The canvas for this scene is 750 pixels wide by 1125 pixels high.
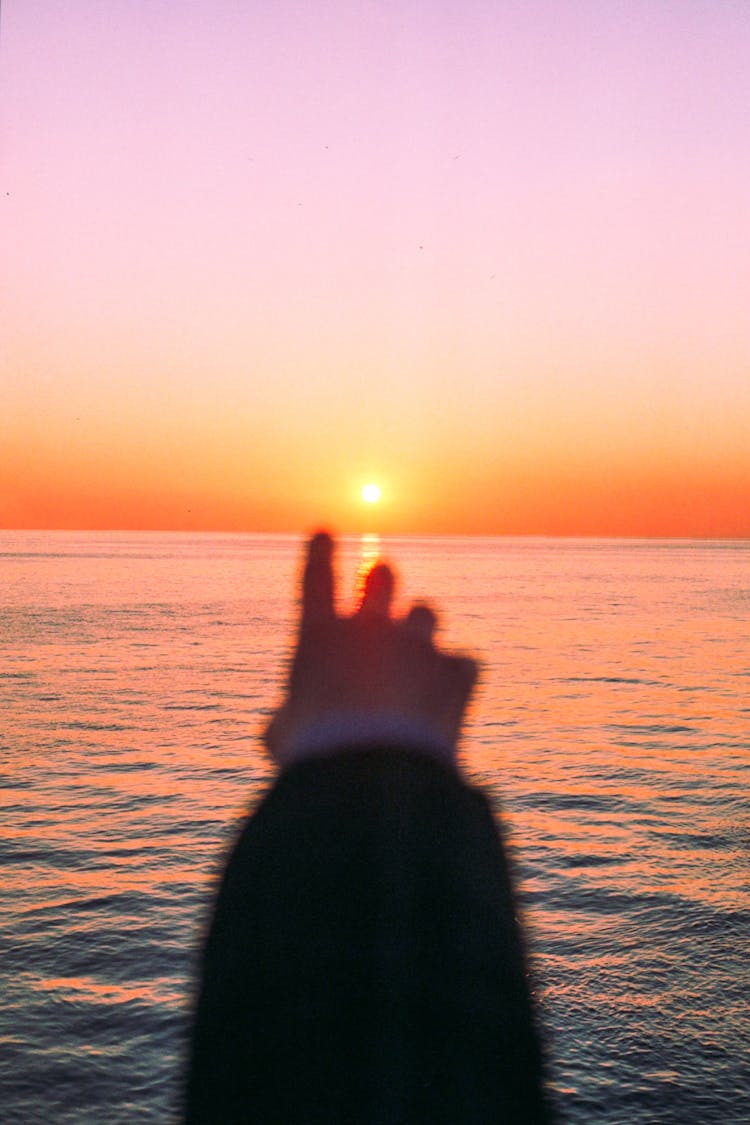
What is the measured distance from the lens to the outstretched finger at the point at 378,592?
259 inches

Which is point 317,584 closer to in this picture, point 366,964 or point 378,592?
point 378,592

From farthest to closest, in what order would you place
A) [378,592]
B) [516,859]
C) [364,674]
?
[516,859] → [378,592] → [364,674]

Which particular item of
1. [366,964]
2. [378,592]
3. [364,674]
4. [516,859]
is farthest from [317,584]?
[516,859]

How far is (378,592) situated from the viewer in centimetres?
669

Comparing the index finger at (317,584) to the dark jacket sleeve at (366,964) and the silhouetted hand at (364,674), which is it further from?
the dark jacket sleeve at (366,964)

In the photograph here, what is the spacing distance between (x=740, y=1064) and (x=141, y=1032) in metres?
3.60

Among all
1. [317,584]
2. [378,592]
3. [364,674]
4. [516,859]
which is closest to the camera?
[317,584]

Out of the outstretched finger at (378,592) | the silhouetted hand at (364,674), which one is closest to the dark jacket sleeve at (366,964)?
the silhouetted hand at (364,674)

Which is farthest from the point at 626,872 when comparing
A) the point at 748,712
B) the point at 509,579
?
the point at 509,579

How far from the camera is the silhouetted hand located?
249 inches

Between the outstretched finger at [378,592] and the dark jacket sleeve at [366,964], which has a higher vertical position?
the outstretched finger at [378,592]

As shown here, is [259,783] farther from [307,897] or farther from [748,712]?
[748,712]

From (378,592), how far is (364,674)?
0.55 m

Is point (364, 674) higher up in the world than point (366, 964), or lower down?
higher up
